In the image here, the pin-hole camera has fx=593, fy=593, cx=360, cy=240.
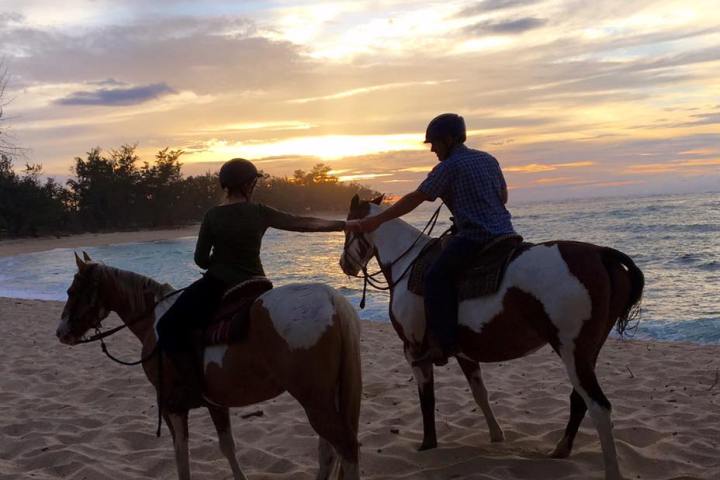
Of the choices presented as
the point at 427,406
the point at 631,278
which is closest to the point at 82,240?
the point at 427,406

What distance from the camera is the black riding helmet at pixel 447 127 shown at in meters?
4.31

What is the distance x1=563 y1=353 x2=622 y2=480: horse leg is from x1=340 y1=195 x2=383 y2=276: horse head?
6.06 feet

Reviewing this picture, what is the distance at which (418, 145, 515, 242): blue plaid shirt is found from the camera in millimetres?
4164

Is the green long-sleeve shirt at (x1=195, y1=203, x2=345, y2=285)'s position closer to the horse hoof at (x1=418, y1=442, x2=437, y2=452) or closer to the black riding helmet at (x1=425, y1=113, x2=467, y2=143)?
the black riding helmet at (x1=425, y1=113, x2=467, y2=143)

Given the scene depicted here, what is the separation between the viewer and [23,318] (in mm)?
12281

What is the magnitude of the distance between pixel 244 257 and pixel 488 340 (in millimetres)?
1765

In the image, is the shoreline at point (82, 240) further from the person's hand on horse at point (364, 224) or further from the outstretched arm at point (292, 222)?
the outstretched arm at point (292, 222)

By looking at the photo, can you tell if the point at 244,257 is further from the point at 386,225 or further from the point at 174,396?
the point at 386,225

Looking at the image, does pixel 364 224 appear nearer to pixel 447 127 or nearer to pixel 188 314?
pixel 447 127

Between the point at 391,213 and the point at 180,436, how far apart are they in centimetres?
214

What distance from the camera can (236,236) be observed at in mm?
→ 3535

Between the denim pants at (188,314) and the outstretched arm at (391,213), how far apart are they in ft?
3.93

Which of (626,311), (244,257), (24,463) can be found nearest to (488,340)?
(626,311)

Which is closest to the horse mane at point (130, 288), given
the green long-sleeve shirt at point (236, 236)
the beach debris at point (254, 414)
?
the green long-sleeve shirt at point (236, 236)
